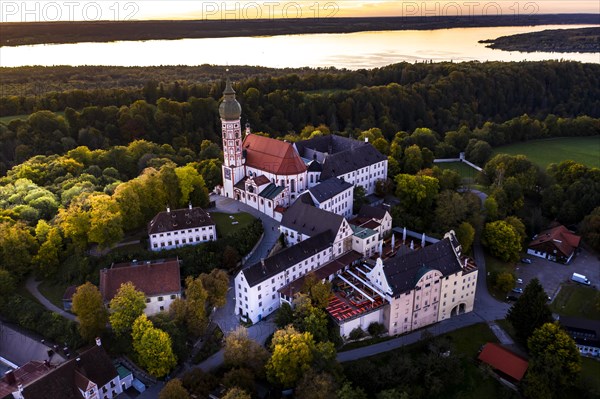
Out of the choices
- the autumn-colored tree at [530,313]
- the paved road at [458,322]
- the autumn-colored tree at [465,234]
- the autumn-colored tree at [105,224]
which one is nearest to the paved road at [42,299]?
the autumn-colored tree at [105,224]

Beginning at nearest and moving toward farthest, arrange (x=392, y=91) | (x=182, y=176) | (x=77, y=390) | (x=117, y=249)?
(x=77, y=390), (x=117, y=249), (x=182, y=176), (x=392, y=91)

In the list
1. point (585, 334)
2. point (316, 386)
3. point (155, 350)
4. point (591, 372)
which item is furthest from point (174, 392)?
point (585, 334)

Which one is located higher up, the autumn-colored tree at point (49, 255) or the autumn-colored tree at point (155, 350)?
the autumn-colored tree at point (49, 255)

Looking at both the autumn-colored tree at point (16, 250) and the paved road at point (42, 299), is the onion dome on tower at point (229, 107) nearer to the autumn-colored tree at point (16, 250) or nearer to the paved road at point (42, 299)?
the autumn-colored tree at point (16, 250)

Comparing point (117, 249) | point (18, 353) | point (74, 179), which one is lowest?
point (18, 353)

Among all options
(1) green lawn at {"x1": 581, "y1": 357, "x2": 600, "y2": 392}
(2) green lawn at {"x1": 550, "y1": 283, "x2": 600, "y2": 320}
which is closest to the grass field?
(2) green lawn at {"x1": 550, "y1": 283, "x2": 600, "y2": 320}

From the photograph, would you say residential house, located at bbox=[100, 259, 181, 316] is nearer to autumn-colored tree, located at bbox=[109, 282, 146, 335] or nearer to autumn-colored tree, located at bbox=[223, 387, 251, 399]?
autumn-colored tree, located at bbox=[109, 282, 146, 335]

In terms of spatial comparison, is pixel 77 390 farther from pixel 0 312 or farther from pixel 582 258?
pixel 582 258

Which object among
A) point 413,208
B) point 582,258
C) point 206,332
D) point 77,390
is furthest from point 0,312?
point 582,258
